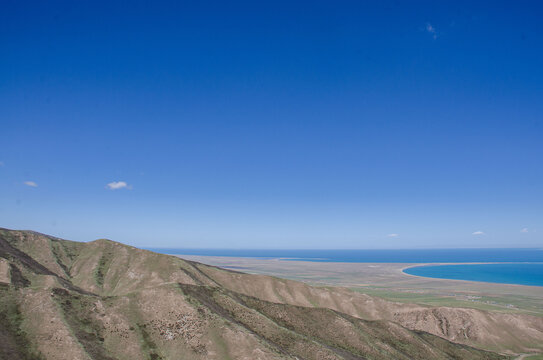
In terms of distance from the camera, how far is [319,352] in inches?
2749

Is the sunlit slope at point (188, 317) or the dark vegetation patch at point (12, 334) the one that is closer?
the dark vegetation patch at point (12, 334)

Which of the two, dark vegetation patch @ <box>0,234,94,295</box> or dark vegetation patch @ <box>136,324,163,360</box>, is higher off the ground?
dark vegetation patch @ <box>0,234,94,295</box>

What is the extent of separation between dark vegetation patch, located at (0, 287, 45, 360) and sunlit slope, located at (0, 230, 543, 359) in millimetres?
156

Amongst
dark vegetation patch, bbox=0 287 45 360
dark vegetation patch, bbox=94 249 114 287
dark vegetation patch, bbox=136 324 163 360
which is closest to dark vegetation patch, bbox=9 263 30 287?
dark vegetation patch, bbox=94 249 114 287

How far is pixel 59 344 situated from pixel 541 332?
167846mm

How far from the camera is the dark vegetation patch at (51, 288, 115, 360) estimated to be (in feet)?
185

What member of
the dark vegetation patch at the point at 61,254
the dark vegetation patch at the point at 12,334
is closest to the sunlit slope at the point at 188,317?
the dark vegetation patch at the point at 12,334

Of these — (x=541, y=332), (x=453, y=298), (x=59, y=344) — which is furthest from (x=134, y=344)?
(x=453, y=298)

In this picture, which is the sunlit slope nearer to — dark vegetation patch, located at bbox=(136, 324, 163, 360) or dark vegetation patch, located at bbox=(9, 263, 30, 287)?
dark vegetation patch, located at bbox=(136, 324, 163, 360)

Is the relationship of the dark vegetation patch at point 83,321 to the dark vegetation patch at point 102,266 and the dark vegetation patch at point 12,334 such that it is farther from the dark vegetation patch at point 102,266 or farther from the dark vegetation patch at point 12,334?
the dark vegetation patch at point 102,266

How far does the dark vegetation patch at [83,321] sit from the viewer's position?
56.5 m

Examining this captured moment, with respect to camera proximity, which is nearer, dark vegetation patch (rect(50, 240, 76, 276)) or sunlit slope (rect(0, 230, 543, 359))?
sunlit slope (rect(0, 230, 543, 359))

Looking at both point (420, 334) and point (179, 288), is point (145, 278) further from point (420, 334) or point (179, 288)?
point (420, 334)

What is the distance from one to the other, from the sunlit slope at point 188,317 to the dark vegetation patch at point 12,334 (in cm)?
16
